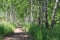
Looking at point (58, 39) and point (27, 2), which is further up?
point (27, 2)

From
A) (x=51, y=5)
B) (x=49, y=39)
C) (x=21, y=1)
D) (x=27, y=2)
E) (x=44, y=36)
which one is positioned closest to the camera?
(x=49, y=39)

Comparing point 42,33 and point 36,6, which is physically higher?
point 36,6

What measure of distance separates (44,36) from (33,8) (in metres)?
19.4

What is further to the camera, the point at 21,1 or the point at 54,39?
the point at 21,1

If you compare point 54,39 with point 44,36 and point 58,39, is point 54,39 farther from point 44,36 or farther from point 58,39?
point 44,36

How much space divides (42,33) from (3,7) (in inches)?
1411

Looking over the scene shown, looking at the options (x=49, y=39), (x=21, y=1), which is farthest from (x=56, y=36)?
(x=21, y=1)

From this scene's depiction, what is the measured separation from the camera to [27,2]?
1326 inches

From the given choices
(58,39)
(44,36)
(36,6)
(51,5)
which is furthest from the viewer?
(36,6)

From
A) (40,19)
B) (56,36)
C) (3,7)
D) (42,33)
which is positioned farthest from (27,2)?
(56,36)

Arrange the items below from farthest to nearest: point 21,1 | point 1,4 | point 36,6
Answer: point 1,4 → point 21,1 → point 36,6

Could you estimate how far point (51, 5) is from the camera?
2339cm

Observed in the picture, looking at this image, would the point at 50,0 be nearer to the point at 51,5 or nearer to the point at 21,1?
the point at 51,5

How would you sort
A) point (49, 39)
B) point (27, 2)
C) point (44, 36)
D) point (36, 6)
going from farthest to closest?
point (27, 2), point (36, 6), point (44, 36), point (49, 39)
